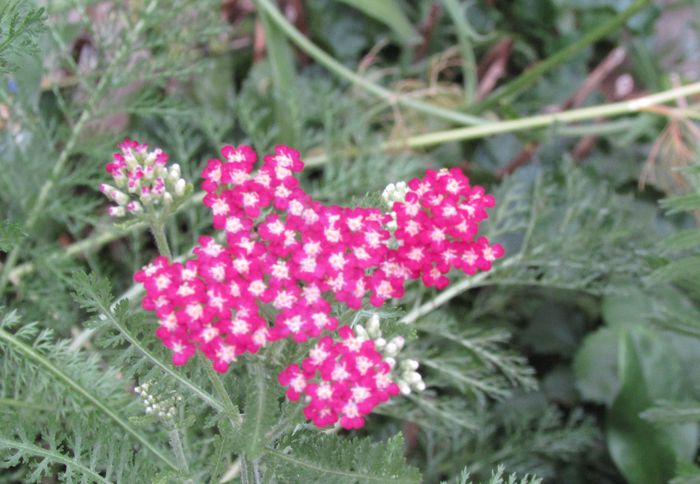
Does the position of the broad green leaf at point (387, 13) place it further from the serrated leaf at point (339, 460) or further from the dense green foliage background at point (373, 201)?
the serrated leaf at point (339, 460)

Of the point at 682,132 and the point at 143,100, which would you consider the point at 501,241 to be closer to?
the point at 682,132

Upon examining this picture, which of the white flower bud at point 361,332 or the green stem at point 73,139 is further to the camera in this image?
the green stem at point 73,139

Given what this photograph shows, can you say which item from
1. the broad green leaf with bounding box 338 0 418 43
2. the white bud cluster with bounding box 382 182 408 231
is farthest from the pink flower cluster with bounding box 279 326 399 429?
the broad green leaf with bounding box 338 0 418 43

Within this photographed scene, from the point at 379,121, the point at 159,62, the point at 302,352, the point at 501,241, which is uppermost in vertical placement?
the point at 159,62

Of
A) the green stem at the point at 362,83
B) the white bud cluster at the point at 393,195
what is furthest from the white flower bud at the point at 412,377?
the green stem at the point at 362,83

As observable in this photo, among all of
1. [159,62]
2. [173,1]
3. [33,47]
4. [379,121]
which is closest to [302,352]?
[33,47]

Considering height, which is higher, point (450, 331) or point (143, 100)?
point (143, 100)

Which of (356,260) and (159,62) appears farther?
(159,62)
